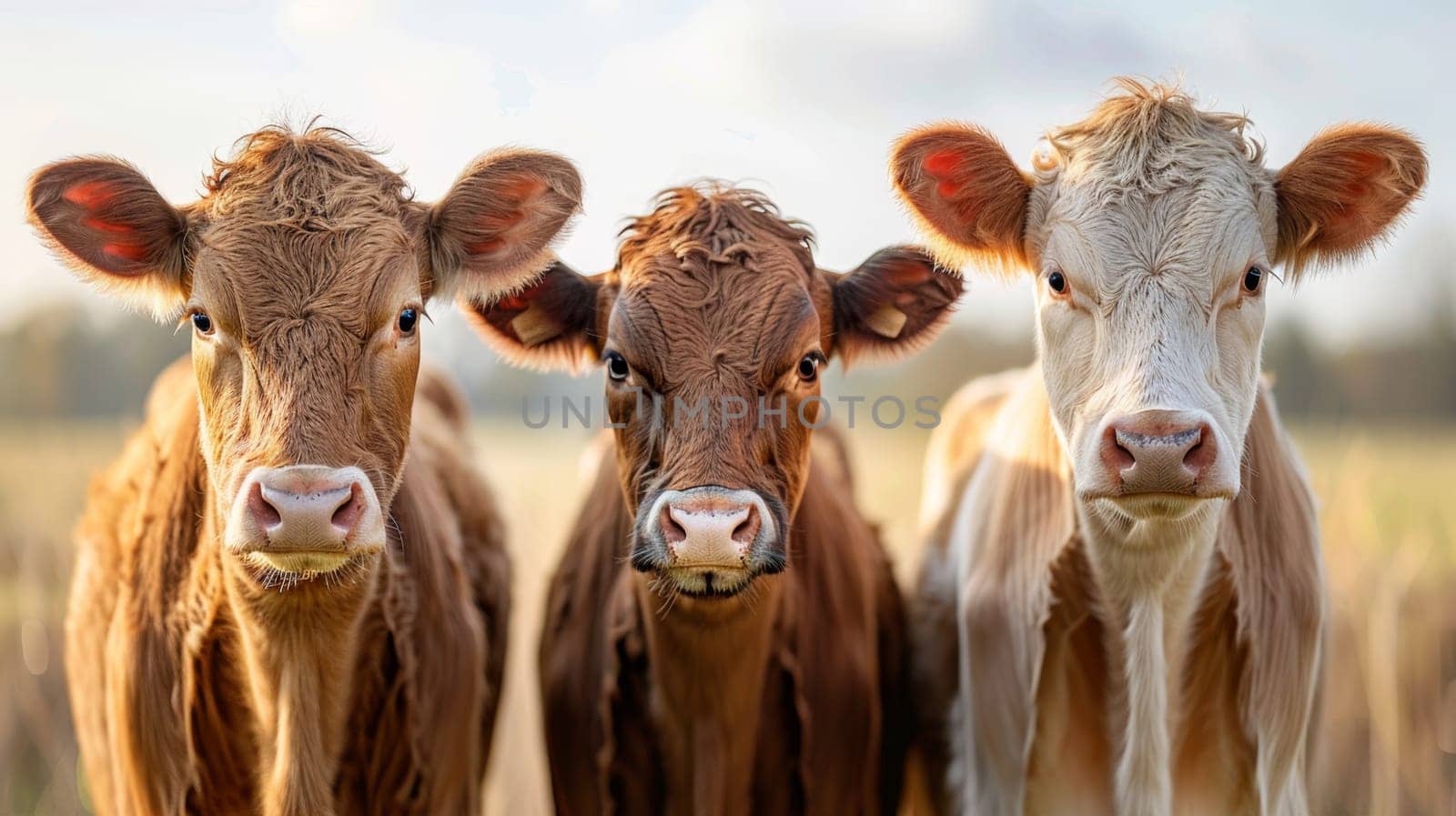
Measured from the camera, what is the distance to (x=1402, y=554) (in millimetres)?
7566

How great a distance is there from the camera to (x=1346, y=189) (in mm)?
4359

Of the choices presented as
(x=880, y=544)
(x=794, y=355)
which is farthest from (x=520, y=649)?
(x=794, y=355)

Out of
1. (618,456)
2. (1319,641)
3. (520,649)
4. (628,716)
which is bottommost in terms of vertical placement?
(520,649)

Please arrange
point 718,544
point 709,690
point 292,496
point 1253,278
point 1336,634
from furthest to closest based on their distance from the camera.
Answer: point 1336,634 < point 709,690 < point 1253,278 < point 718,544 < point 292,496

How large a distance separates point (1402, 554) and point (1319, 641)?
3710mm

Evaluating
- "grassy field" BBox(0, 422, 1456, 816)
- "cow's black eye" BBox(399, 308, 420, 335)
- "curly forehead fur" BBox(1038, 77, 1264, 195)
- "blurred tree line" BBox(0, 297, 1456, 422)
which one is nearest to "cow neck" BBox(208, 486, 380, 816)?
"cow's black eye" BBox(399, 308, 420, 335)

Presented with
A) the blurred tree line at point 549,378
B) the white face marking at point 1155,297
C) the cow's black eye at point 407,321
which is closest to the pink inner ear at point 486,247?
the cow's black eye at point 407,321

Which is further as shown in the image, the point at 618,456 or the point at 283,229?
the point at 618,456

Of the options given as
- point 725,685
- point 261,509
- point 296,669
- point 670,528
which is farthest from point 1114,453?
point 296,669

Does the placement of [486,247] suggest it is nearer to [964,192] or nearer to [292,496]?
[292,496]

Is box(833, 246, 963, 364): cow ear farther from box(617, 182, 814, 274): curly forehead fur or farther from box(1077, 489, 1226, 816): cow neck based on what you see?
box(1077, 489, 1226, 816): cow neck

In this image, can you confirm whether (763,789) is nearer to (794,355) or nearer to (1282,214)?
(794,355)

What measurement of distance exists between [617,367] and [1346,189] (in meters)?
2.75

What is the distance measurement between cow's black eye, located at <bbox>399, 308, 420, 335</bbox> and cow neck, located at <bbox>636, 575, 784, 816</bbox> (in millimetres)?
1249
